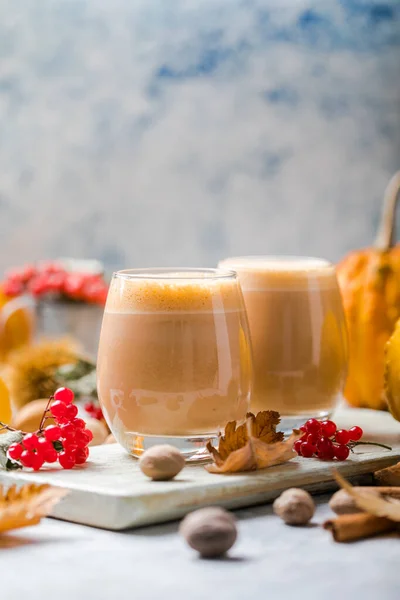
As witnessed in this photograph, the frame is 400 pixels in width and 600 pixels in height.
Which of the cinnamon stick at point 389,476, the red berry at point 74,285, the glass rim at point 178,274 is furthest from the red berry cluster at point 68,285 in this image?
the cinnamon stick at point 389,476

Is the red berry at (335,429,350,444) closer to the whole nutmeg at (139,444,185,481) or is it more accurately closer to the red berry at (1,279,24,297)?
the whole nutmeg at (139,444,185,481)

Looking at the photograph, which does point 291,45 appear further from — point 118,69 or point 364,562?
point 364,562

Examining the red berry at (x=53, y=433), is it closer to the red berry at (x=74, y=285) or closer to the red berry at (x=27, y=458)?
the red berry at (x=27, y=458)

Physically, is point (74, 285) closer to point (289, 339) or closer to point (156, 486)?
point (289, 339)

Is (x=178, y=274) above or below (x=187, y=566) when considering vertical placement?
above

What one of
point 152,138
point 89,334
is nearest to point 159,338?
point 89,334

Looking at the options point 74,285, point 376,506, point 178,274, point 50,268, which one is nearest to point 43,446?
point 178,274
